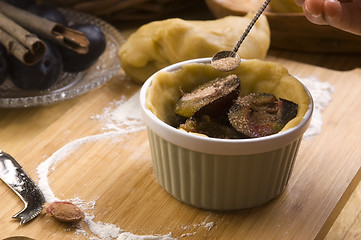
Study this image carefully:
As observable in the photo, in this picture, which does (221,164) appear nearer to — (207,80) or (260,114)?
(260,114)

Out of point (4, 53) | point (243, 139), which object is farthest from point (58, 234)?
point (4, 53)

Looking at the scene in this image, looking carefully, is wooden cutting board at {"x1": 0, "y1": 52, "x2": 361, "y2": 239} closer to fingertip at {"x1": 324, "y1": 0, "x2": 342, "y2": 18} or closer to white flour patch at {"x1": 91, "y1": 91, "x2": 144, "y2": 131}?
white flour patch at {"x1": 91, "y1": 91, "x2": 144, "y2": 131}

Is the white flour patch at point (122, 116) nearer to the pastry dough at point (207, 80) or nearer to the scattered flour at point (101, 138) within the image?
the scattered flour at point (101, 138)

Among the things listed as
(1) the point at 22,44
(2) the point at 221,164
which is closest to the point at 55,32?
(1) the point at 22,44

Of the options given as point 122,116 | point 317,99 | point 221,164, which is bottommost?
point 317,99

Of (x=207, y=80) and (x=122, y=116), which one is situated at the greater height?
(x=207, y=80)

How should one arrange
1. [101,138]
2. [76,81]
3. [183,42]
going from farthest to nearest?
1. [76,81]
2. [183,42]
3. [101,138]

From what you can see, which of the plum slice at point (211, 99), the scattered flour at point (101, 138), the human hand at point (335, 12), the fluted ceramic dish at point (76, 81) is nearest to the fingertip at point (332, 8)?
the human hand at point (335, 12)
